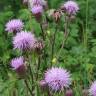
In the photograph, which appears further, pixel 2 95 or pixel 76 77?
pixel 76 77

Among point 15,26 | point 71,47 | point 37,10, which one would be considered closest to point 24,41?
point 15,26

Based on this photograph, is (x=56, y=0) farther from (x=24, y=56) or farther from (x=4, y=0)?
(x=24, y=56)

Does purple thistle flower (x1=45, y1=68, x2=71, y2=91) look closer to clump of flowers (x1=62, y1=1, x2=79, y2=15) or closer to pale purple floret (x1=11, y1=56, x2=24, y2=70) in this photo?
pale purple floret (x1=11, y1=56, x2=24, y2=70)

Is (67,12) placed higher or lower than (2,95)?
higher

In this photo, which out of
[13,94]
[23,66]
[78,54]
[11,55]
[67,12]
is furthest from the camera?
[11,55]

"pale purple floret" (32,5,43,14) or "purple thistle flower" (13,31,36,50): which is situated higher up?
"pale purple floret" (32,5,43,14)

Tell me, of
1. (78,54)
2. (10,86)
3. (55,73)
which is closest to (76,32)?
(78,54)

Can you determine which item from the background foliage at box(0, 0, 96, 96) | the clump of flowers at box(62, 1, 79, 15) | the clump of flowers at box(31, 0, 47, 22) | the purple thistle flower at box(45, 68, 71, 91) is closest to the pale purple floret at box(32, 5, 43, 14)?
the clump of flowers at box(31, 0, 47, 22)
